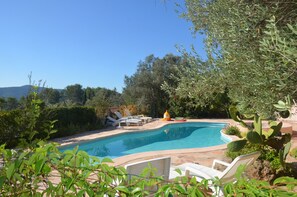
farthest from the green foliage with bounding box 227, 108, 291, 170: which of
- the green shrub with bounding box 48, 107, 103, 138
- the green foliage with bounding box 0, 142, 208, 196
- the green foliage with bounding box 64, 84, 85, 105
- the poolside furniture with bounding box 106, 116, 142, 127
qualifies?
the green foliage with bounding box 64, 84, 85, 105

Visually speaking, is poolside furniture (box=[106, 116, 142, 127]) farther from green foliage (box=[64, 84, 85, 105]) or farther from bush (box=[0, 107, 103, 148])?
green foliage (box=[64, 84, 85, 105])

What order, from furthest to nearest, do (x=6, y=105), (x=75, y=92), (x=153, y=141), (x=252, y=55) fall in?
(x=75, y=92)
(x=6, y=105)
(x=153, y=141)
(x=252, y=55)

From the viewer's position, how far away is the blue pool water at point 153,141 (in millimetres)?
13688

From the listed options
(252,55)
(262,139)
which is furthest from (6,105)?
(252,55)

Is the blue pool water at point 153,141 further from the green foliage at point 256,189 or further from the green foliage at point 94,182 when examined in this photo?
the green foliage at point 256,189

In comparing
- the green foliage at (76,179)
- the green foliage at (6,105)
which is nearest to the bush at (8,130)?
the green foliage at (6,105)

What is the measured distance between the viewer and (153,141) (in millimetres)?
16094

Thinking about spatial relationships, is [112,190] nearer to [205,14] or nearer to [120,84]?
[205,14]

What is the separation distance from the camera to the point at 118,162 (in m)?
8.52

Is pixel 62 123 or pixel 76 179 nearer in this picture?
pixel 76 179

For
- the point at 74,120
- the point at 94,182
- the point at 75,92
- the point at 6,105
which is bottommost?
the point at 74,120

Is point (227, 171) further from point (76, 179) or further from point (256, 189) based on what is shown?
point (76, 179)

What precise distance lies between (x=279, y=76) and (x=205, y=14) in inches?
107

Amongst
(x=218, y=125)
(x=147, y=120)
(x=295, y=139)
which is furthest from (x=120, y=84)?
(x=295, y=139)
